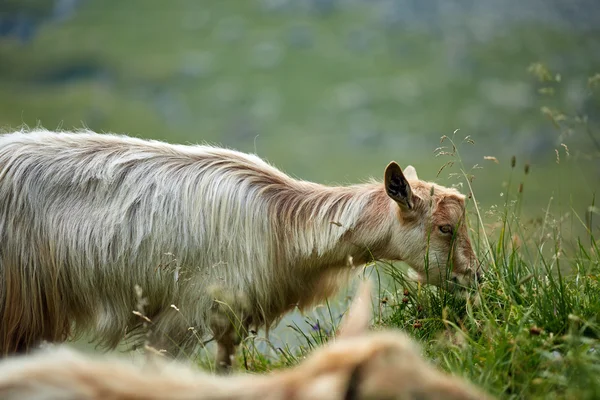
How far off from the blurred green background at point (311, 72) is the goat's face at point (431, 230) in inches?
3356

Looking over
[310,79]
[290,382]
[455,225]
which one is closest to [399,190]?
[455,225]

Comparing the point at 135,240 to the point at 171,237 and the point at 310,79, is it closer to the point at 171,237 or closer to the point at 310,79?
the point at 171,237

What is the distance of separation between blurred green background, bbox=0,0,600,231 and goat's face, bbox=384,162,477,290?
85234 mm

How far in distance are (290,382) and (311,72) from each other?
123m

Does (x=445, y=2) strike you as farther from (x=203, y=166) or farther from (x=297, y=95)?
(x=203, y=166)

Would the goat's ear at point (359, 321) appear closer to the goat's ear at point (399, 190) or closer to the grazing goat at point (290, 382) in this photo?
the grazing goat at point (290, 382)

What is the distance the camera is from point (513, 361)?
4355mm

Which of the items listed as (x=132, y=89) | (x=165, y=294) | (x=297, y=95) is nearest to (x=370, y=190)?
(x=165, y=294)

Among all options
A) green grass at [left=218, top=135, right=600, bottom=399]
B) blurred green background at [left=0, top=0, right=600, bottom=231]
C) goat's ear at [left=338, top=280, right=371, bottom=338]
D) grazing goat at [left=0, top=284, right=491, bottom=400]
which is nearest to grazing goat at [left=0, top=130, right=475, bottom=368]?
green grass at [left=218, top=135, right=600, bottom=399]

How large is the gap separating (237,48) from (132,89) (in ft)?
63.1

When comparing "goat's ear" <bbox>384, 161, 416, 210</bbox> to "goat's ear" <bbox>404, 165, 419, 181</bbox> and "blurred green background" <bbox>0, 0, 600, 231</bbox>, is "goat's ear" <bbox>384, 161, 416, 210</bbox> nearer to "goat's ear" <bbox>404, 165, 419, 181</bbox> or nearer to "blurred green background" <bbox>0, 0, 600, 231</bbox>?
"goat's ear" <bbox>404, 165, 419, 181</bbox>

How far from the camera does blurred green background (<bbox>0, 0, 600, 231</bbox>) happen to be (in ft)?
353

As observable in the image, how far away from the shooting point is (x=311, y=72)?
124 m

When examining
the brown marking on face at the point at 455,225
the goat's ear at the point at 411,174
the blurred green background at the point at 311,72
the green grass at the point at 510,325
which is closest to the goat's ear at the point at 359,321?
the green grass at the point at 510,325
